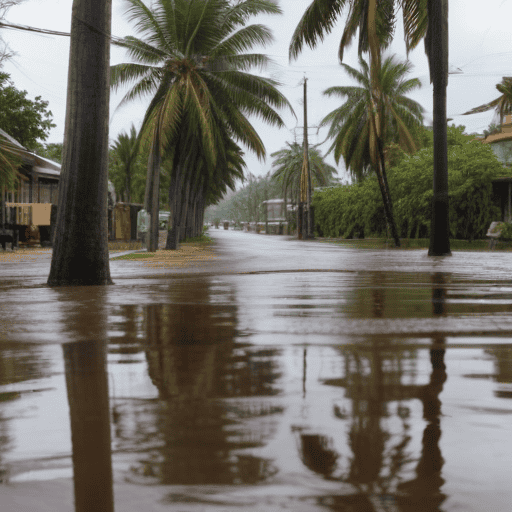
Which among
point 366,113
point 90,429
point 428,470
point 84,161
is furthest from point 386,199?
point 428,470

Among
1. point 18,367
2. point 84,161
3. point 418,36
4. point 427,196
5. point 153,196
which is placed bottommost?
point 18,367

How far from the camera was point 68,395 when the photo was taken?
2.79 m

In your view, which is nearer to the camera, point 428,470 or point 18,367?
point 428,470

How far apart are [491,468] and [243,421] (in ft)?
2.77

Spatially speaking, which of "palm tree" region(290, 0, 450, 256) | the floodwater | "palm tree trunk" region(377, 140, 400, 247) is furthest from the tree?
"palm tree trunk" region(377, 140, 400, 247)

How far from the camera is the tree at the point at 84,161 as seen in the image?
8.30 m

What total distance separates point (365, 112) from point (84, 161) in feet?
94.1

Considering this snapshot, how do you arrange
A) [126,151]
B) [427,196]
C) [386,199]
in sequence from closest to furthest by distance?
[427,196] < [386,199] < [126,151]

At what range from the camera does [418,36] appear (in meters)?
19.2

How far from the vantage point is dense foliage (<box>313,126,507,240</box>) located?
27.6 m

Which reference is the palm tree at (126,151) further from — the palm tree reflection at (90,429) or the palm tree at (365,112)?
the palm tree reflection at (90,429)

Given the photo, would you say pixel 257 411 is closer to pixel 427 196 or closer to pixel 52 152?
pixel 427 196

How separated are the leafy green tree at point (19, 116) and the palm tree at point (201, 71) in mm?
11734

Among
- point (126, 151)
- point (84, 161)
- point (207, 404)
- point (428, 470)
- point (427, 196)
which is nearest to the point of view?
point (428, 470)
